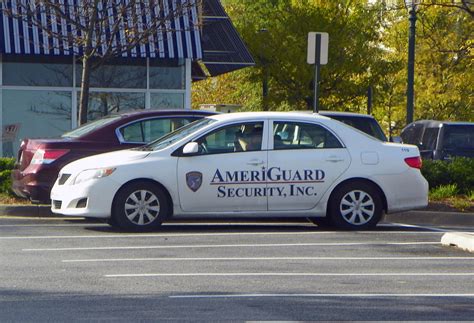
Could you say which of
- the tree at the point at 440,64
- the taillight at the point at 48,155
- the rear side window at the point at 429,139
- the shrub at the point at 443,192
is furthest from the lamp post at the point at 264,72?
the taillight at the point at 48,155

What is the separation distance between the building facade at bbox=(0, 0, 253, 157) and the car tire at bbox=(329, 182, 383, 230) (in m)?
10.4

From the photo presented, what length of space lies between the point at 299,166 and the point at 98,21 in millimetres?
7356

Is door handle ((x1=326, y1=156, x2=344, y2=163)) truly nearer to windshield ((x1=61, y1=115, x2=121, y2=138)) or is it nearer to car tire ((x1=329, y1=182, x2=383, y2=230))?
car tire ((x1=329, y1=182, x2=383, y2=230))

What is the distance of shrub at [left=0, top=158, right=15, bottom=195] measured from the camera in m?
16.8

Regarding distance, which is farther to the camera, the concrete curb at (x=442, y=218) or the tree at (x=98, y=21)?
the tree at (x=98, y=21)

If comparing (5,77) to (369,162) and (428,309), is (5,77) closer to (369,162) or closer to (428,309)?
(369,162)

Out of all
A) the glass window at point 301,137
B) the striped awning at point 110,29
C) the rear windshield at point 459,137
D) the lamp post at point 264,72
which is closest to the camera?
the glass window at point 301,137

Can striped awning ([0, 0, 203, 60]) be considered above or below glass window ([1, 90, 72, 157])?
above

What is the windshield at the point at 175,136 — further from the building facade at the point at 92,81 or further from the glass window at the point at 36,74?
the glass window at the point at 36,74

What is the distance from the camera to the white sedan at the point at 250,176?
13.2 meters

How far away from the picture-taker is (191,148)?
1324cm

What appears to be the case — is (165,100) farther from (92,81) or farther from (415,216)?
(415,216)

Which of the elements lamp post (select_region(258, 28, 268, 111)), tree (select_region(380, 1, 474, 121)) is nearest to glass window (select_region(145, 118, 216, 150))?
lamp post (select_region(258, 28, 268, 111))

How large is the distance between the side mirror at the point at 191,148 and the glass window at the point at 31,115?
1205 cm
